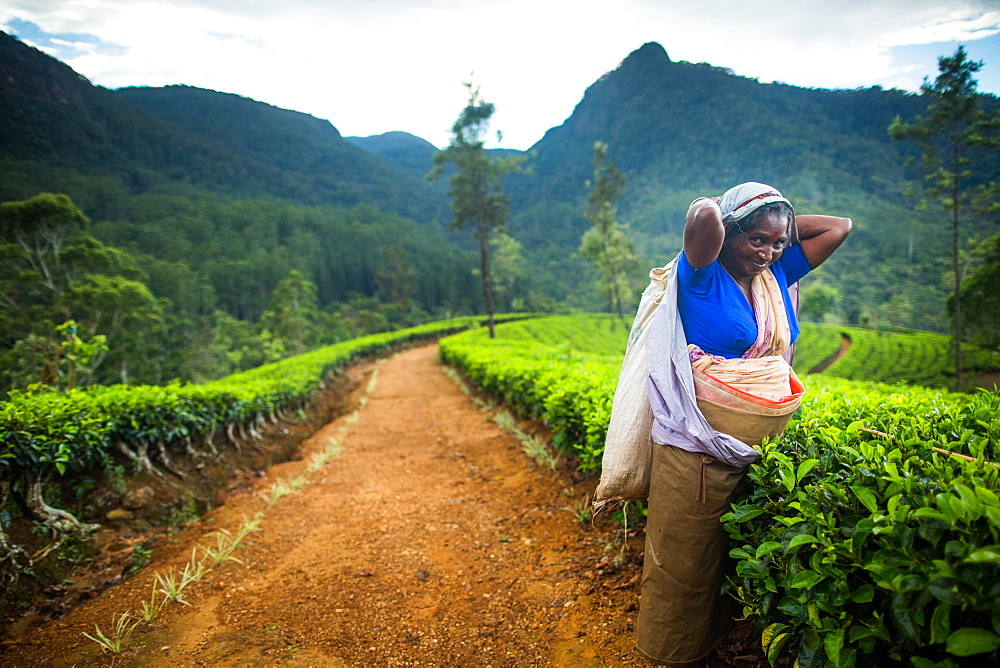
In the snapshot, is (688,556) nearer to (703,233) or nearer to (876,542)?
(876,542)

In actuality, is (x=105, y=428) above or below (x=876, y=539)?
below

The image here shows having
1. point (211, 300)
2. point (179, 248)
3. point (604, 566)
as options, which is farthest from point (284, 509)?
point (179, 248)

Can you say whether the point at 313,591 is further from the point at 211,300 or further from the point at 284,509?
the point at 211,300

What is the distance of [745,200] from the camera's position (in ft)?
5.43

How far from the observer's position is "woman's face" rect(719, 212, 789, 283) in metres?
1.65

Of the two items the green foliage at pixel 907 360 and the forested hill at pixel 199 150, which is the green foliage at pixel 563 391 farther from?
the green foliage at pixel 907 360

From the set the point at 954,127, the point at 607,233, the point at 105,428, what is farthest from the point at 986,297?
the point at 105,428

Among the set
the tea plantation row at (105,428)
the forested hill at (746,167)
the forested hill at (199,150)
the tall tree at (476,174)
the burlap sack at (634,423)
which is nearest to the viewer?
the burlap sack at (634,423)

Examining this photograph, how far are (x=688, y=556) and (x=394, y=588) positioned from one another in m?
1.81

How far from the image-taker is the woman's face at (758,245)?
5.42 ft

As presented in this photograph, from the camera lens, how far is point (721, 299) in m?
1.68

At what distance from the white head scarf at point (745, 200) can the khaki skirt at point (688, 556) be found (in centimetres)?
94

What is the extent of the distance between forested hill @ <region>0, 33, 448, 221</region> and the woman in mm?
14443

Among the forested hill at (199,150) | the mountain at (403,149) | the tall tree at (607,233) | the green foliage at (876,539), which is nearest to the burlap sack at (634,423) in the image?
the green foliage at (876,539)
